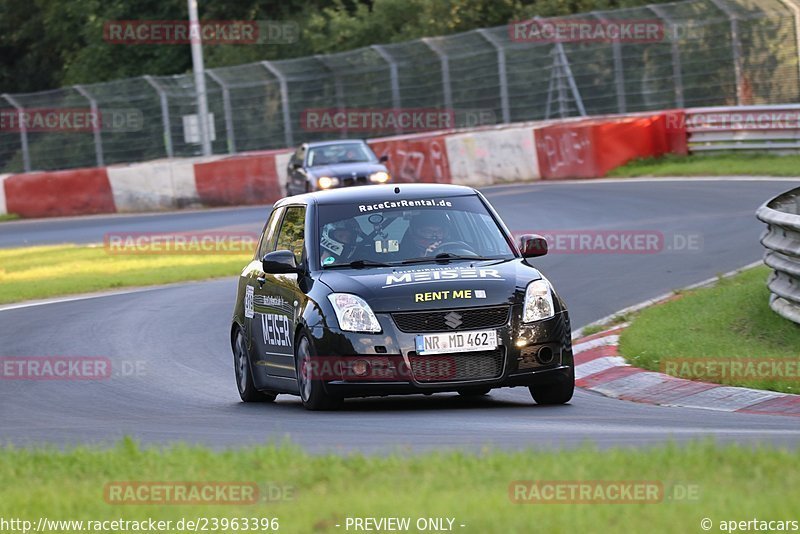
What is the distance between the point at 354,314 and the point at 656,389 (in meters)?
2.36

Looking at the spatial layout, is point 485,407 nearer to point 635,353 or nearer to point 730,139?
point 635,353

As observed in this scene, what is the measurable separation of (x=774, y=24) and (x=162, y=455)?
83.3 ft

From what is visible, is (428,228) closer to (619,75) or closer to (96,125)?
(619,75)

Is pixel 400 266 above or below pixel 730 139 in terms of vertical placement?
above

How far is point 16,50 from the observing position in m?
66.7

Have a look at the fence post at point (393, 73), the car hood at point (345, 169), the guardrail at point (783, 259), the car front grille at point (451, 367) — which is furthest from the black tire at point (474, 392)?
the fence post at point (393, 73)

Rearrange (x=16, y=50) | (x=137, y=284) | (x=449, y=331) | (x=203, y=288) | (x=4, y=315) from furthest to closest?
(x=16, y=50), (x=137, y=284), (x=203, y=288), (x=4, y=315), (x=449, y=331)

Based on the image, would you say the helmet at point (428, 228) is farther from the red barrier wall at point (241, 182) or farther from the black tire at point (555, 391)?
the red barrier wall at point (241, 182)

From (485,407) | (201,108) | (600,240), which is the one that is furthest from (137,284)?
(201,108)

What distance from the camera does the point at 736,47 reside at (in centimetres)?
3122

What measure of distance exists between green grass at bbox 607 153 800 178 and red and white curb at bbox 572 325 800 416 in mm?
15211

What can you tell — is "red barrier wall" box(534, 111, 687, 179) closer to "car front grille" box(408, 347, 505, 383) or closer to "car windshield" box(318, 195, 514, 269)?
"car windshield" box(318, 195, 514, 269)

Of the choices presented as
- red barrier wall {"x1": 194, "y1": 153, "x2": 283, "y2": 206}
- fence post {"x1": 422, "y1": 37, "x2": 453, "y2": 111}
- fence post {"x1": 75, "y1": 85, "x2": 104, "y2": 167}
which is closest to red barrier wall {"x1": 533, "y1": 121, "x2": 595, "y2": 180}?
fence post {"x1": 422, "y1": 37, "x2": 453, "y2": 111}

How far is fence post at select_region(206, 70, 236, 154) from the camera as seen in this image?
39.0m
